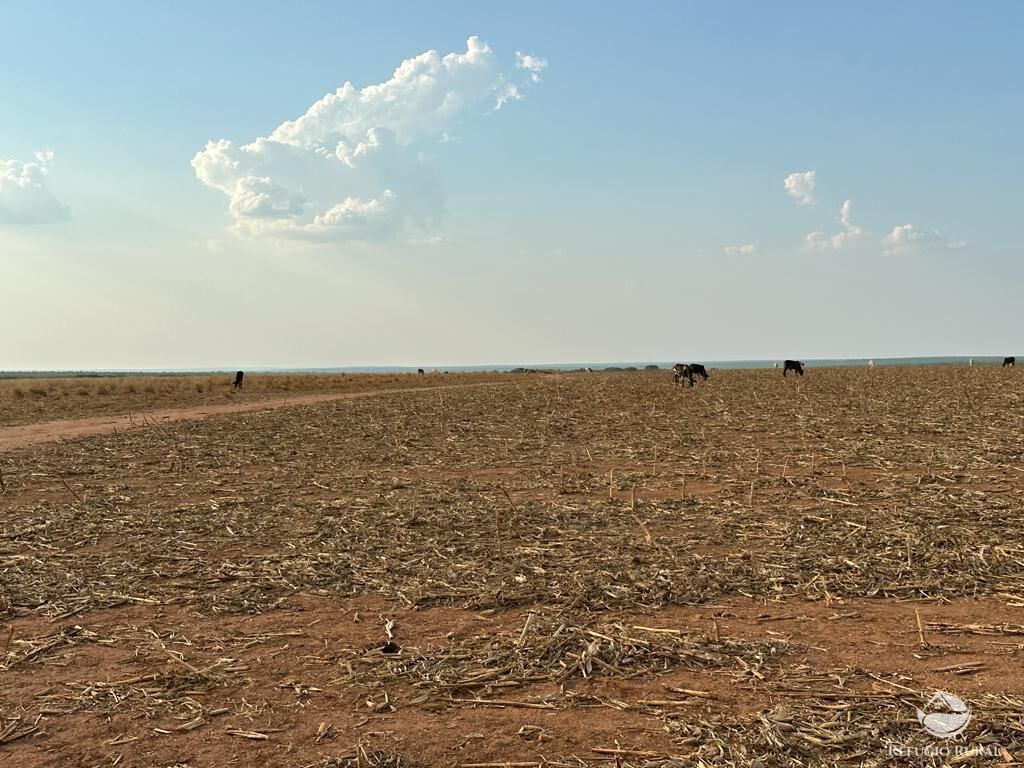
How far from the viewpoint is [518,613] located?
6.63 metres

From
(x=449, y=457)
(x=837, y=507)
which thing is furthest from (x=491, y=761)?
(x=449, y=457)

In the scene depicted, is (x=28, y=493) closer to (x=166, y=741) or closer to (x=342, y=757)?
(x=166, y=741)

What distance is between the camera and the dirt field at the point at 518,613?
179 inches

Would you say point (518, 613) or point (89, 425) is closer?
point (518, 613)

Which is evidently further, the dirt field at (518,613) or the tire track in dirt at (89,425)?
the tire track in dirt at (89,425)

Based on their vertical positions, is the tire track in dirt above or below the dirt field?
above

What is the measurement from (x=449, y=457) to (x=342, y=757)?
11.8m

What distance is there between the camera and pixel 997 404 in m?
23.2

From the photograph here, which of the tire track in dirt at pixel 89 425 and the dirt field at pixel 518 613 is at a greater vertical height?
the tire track in dirt at pixel 89 425

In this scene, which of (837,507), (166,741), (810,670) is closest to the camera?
(166,741)

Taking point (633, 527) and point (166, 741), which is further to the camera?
point (633, 527)

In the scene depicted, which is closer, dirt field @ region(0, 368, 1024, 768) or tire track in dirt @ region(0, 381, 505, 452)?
dirt field @ region(0, 368, 1024, 768)

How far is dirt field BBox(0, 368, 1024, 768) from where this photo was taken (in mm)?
4543

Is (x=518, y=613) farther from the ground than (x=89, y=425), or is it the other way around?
(x=89, y=425)
